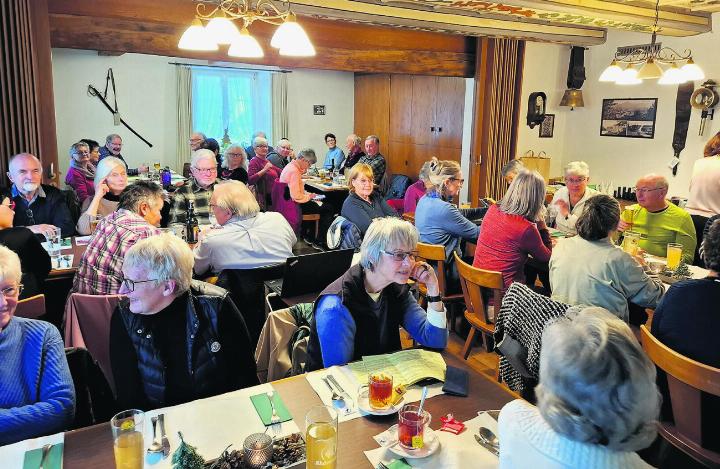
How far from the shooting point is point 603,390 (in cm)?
113

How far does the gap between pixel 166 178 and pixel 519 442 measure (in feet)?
21.8

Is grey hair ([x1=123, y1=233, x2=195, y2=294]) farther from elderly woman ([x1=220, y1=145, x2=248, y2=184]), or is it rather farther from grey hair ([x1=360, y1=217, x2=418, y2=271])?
elderly woman ([x1=220, y1=145, x2=248, y2=184])

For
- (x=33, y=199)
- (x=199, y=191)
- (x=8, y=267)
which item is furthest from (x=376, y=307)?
(x=33, y=199)

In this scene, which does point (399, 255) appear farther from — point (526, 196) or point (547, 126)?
point (547, 126)

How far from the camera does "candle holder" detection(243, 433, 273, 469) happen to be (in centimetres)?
141

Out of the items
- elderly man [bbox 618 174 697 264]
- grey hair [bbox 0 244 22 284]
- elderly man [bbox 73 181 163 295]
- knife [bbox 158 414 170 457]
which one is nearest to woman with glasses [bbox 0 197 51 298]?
elderly man [bbox 73 181 163 295]

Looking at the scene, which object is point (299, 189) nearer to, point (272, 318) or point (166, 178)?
point (166, 178)

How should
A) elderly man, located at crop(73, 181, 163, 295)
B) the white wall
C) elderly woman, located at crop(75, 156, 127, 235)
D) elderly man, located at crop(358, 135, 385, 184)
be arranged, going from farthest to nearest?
the white wall
elderly man, located at crop(358, 135, 385, 184)
elderly woman, located at crop(75, 156, 127, 235)
elderly man, located at crop(73, 181, 163, 295)

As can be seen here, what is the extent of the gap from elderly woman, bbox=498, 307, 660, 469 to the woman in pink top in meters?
2.20

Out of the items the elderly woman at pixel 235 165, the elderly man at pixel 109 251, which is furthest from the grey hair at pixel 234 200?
the elderly woman at pixel 235 165

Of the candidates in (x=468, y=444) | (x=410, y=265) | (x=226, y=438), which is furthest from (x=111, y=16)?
(x=468, y=444)

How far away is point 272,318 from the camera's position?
7.66ft

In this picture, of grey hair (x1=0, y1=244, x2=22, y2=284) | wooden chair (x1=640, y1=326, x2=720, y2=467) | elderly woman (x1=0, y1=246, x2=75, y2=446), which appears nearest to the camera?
elderly woman (x1=0, y1=246, x2=75, y2=446)

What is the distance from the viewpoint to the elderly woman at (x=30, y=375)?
1.61m
